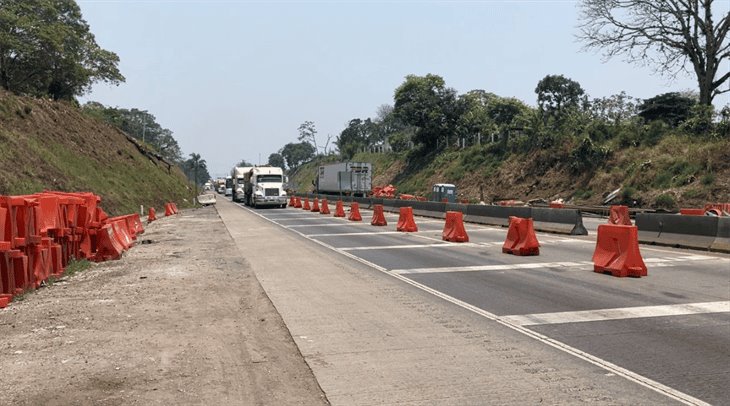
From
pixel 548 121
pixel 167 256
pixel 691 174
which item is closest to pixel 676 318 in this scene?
pixel 167 256

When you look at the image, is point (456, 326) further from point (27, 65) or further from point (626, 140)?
point (27, 65)

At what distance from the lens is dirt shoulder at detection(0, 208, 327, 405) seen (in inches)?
189

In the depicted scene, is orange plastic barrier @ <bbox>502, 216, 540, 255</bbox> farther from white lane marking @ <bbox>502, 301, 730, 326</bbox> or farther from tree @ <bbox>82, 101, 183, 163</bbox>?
tree @ <bbox>82, 101, 183, 163</bbox>

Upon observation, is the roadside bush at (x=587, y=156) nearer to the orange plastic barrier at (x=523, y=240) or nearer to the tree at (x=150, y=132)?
the orange plastic barrier at (x=523, y=240)

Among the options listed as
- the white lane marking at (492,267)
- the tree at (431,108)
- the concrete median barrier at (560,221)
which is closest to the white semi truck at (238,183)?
the tree at (431,108)

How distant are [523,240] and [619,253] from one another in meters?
3.29

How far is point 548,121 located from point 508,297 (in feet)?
149

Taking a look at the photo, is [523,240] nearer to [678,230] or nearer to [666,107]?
[678,230]

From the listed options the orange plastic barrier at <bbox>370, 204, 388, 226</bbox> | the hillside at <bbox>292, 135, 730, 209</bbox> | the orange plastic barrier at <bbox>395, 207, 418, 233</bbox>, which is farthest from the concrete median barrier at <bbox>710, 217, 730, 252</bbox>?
the hillside at <bbox>292, 135, 730, 209</bbox>

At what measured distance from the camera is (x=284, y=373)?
5363mm

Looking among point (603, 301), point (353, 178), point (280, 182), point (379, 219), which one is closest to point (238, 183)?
point (353, 178)

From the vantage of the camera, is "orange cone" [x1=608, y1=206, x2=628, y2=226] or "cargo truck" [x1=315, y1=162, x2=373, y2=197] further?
"cargo truck" [x1=315, y1=162, x2=373, y2=197]

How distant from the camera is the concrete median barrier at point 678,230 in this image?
1445cm

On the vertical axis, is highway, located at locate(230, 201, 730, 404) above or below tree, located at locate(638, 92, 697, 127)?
below
